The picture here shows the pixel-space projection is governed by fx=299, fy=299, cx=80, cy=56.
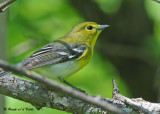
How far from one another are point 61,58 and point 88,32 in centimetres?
114

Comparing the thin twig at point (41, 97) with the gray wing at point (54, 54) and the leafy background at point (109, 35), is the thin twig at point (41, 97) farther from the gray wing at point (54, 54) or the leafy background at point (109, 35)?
the leafy background at point (109, 35)

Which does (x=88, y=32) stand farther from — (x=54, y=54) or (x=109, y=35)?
(x=109, y=35)

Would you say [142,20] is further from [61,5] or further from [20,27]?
[20,27]

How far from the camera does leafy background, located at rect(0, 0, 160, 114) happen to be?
6191 mm

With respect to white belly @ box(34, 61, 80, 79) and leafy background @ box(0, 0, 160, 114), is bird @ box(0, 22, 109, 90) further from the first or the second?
leafy background @ box(0, 0, 160, 114)

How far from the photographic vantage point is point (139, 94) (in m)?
6.59

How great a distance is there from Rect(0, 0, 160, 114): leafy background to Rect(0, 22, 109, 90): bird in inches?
53.9

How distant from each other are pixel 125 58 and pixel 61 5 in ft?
5.96

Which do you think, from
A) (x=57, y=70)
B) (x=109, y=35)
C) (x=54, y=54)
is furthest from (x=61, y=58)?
(x=109, y=35)

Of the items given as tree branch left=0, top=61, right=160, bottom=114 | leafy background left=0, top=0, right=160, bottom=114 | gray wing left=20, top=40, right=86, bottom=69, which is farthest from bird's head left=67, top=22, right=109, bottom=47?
tree branch left=0, top=61, right=160, bottom=114

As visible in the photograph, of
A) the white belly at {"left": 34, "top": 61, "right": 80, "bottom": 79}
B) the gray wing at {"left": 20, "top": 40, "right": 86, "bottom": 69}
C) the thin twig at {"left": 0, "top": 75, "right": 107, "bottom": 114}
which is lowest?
the thin twig at {"left": 0, "top": 75, "right": 107, "bottom": 114}

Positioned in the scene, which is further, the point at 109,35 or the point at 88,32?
the point at 109,35

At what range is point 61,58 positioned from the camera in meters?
4.27

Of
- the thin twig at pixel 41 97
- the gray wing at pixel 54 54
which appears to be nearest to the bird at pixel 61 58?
the gray wing at pixel 54 54
